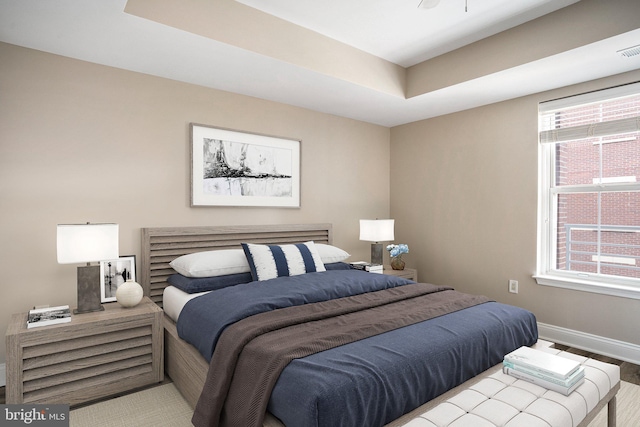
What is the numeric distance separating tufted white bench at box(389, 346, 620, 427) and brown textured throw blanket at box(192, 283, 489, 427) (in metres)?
0.43

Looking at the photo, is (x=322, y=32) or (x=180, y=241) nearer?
(x=322, y=32)

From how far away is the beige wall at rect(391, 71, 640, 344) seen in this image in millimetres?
3223

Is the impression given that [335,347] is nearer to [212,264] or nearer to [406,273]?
Answer: [212,264]

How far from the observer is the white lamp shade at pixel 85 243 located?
7.41ft

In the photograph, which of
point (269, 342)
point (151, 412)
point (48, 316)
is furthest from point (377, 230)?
point (48, 316)

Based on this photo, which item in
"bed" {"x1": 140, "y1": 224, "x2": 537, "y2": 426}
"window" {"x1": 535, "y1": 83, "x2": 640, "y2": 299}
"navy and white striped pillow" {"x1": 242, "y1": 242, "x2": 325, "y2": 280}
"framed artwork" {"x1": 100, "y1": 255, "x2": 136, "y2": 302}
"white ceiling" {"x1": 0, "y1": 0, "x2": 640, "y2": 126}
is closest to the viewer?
"bed" {"x1": 140, "y1": 224, "x2": 537, "y2": 426}

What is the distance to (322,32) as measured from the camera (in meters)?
2.96

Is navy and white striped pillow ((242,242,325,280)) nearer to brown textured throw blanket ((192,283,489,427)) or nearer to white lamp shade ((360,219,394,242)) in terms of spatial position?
brown textured throw blanket ((192,283,489,427))

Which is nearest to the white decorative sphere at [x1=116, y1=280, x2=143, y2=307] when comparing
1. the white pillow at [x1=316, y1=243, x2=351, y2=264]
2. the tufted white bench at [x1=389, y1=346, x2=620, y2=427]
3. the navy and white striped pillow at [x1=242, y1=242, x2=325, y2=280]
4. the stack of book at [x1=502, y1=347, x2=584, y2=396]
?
the navy and white striped pillow at [x1=242, y1=242, x2=325, y2=280]

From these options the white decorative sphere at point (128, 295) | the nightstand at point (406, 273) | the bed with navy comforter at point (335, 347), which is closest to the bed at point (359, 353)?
the bed with navy comforter at point (335, 347)

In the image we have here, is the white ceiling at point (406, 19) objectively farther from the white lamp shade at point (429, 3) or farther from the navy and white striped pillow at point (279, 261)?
the navy and white striped pillow at point (279, 261)

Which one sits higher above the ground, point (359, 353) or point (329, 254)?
point (329, 254)

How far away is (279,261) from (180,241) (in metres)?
0.89

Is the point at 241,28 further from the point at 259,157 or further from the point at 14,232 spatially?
the point at 14,232
